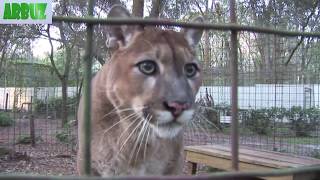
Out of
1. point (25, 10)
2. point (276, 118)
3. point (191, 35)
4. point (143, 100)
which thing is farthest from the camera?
point (276, 118)

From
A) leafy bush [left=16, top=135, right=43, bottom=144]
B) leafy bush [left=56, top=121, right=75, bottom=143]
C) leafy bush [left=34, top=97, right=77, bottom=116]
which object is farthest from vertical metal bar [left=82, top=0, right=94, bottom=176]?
leafy bush [left=34, top=97, right=77, bottom=116]

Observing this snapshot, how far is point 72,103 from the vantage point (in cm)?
1050

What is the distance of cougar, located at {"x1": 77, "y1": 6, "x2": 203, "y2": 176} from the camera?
2.64 meters

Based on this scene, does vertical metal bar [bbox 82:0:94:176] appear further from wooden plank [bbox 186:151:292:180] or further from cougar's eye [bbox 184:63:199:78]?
wooden plank [bbox 186:151:292:180]

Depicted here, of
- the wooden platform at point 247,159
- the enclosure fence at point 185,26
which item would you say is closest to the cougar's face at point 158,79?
the enclosure fence at point 185,26

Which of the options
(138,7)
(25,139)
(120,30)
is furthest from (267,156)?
(25,139)

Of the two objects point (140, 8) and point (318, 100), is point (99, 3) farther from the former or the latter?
point (318, 100)

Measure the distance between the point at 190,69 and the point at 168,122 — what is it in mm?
412

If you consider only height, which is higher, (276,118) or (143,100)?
(143,100)

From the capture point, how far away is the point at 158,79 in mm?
2695

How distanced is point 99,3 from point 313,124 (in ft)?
26.8

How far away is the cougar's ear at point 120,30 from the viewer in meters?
2.92

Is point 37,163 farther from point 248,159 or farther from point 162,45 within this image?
point 162,45


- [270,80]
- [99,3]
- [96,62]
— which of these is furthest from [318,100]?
[99,3]
